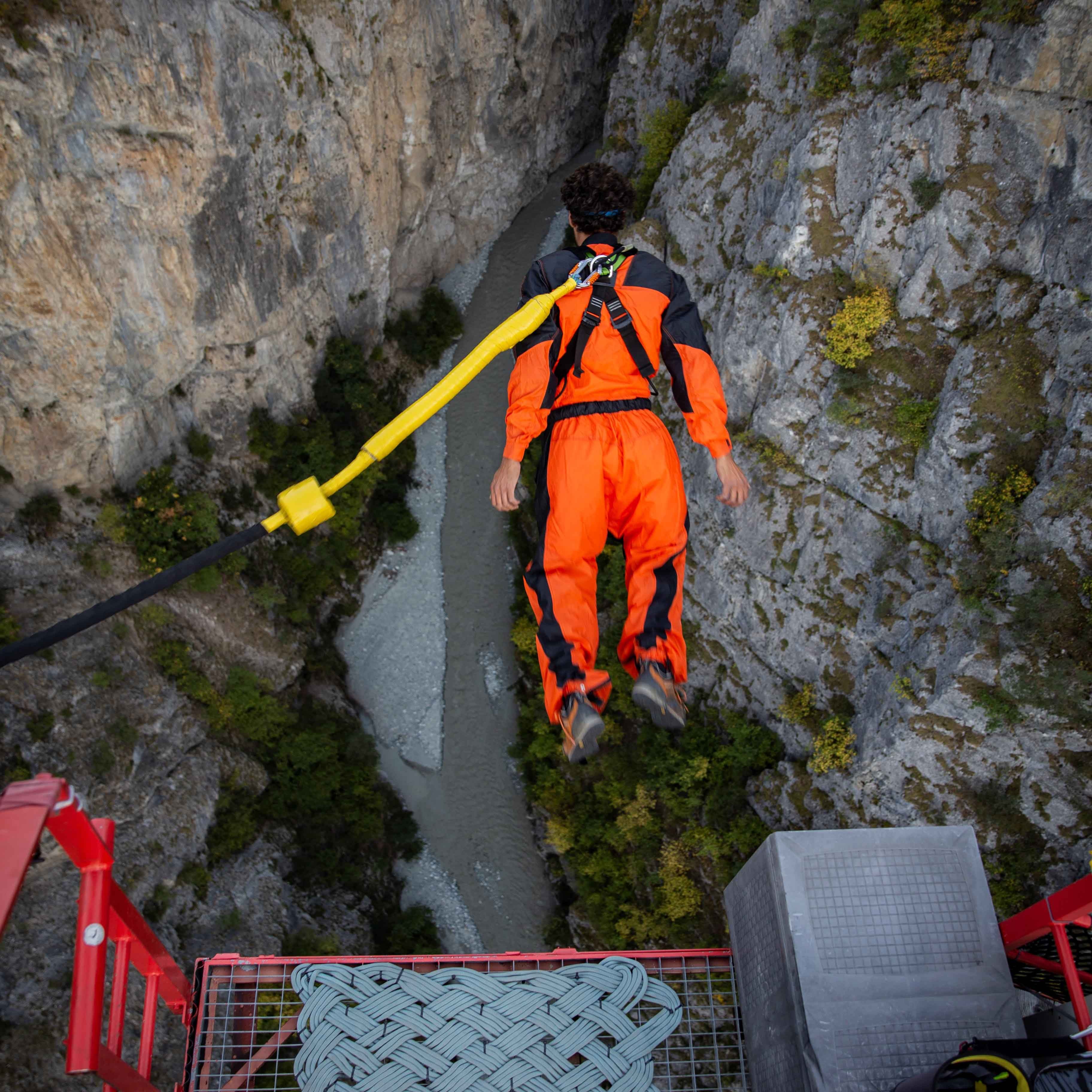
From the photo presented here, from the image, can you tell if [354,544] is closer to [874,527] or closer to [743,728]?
[743,728]

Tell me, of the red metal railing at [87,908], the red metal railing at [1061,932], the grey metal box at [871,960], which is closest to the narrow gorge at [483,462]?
the red metal railing at [1061,932]

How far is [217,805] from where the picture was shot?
12188mm

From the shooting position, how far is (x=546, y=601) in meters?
5.57

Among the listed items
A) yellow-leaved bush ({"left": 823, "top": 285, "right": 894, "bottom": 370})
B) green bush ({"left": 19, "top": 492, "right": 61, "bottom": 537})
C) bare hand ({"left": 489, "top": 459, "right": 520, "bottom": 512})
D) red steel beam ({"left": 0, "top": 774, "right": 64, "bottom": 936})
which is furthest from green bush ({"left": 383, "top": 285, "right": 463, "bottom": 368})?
red steel beam ({"left": 0, "top": 774, "right": 64, "bottom": 936})

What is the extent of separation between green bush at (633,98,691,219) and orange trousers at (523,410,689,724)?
8975mm

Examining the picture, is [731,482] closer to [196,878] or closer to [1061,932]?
[1061,932]

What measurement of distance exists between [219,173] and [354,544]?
6.91 meters

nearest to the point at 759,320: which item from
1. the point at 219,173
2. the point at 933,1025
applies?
the point at 219,173

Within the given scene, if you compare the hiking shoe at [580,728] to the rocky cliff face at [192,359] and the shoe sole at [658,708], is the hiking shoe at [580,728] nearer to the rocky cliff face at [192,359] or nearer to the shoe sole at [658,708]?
the shoe sole at [658,708]

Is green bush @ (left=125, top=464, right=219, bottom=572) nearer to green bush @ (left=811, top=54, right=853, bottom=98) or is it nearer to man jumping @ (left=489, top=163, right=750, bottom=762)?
man jumping @ (left=489, top=163, right=750, bottom=762)

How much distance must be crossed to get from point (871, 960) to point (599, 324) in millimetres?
4421

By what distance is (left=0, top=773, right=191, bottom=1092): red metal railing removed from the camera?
9.43 ft

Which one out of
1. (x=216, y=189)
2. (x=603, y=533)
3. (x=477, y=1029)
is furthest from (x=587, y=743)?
(x=216, y=189)

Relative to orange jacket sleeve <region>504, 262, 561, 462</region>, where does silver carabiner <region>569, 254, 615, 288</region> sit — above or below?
above
